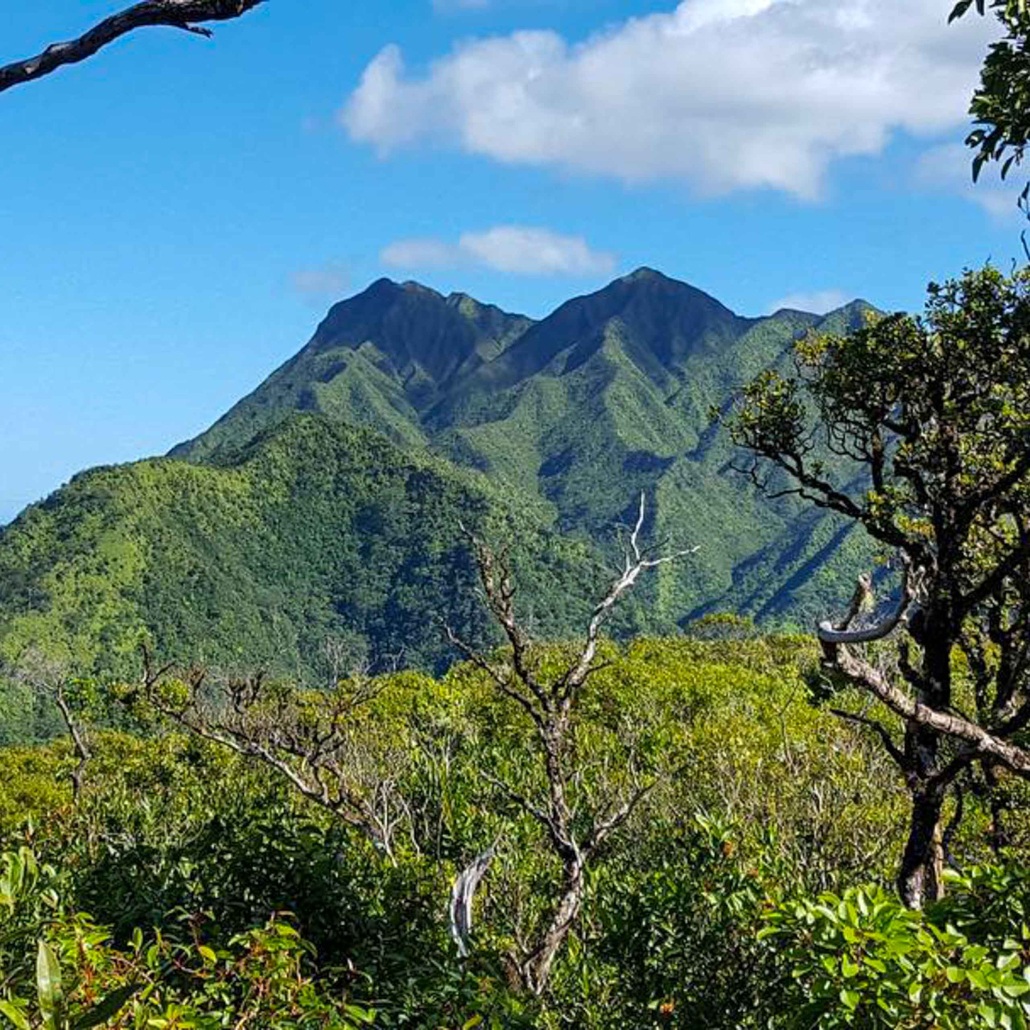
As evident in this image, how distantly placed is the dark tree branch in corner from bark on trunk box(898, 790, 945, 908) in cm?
805

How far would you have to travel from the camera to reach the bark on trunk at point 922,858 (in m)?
9.04

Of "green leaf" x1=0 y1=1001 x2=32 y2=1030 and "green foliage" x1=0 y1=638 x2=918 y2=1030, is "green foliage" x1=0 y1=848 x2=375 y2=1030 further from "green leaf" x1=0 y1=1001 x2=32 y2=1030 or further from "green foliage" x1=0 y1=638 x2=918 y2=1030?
"green leaf" x1=0 y1=1001 x2=32 y2=1030

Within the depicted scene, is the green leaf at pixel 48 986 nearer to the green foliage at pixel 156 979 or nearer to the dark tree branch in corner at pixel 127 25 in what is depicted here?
the green foliage at pixel 156 979

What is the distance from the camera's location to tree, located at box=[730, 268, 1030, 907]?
9.32 metres

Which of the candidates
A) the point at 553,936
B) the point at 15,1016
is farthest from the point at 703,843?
the point at 15,1016

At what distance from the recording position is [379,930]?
8016mm

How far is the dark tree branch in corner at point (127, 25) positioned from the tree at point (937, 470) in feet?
22.1

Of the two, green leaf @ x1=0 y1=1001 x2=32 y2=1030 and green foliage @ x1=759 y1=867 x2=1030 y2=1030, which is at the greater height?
green leaf @ x1=0 y1=1001 x2=32 y2=1030

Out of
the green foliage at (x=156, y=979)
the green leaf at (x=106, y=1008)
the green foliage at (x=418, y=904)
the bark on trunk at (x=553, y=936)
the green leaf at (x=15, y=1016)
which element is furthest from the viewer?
the bark on trunk at (x=553, y=936)

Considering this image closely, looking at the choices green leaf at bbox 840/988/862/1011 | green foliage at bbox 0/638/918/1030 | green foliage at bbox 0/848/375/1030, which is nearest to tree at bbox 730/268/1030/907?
green foliage at bbox 0/638/918/1030

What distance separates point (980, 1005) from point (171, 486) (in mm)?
205794

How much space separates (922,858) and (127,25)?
8.80 metres

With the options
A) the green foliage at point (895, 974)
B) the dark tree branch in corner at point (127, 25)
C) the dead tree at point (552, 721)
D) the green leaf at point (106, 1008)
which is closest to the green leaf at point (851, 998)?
the green foliage at point (895, 974)

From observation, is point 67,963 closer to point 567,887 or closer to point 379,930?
point 379,930
